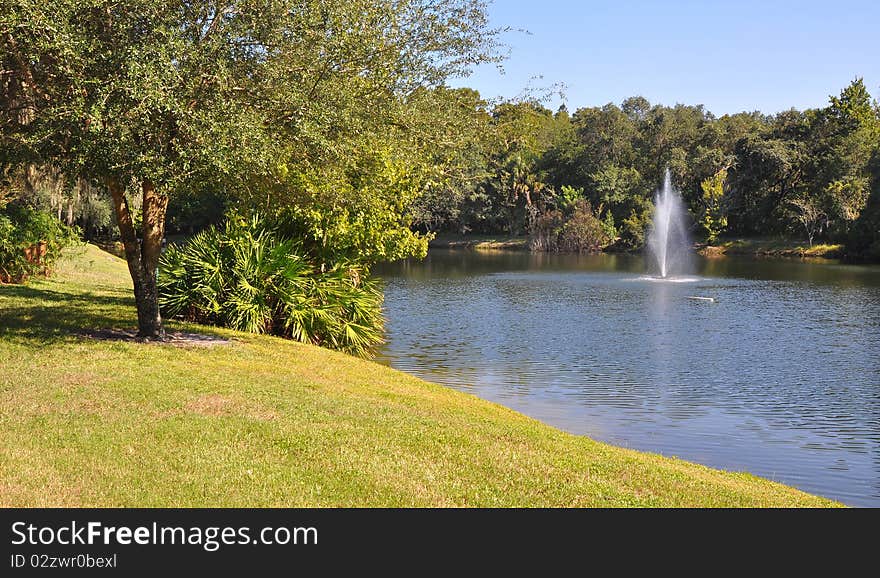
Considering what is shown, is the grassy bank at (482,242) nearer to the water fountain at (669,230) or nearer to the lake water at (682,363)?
the water fountain at (669,230)

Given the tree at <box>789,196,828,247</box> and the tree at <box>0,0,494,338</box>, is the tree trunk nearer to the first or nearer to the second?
the tree at <box>0,0,494,338</box>

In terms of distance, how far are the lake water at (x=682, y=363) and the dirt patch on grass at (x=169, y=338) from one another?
5.37 meters

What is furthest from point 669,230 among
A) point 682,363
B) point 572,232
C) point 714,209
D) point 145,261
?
point 145,261

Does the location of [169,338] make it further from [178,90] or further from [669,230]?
[669,230]

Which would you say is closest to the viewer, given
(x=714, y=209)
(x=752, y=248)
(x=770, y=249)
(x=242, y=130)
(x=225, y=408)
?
(x=225, y=408)

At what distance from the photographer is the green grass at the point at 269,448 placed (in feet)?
26.0

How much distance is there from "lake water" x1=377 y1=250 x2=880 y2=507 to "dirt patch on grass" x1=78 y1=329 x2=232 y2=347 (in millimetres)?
5365

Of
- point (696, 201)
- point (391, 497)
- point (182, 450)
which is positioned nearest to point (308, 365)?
point (182, 450)

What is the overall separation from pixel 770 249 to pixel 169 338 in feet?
216

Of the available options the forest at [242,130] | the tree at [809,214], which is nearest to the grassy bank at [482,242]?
the tree at [809,214]

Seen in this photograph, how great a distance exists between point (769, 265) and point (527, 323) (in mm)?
37935

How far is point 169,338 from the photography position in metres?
15.8

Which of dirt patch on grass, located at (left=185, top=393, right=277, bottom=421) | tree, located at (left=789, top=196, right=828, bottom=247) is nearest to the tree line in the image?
tree, located at (left=789, top=196, right=828, bottom=247)

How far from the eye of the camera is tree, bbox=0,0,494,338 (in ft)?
38.7
